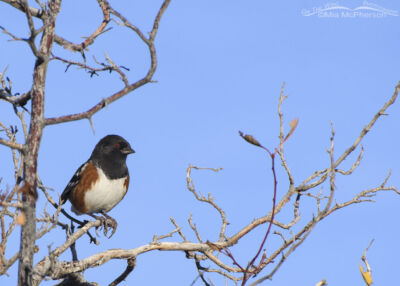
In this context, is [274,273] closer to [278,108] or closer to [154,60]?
[278,108]

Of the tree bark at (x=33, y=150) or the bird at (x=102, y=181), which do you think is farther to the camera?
the bird at (x=102, y=181)

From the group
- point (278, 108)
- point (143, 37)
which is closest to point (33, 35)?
point (143, 37)

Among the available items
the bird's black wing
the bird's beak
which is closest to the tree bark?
the bird's black wing

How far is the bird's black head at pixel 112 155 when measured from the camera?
5.59 meters

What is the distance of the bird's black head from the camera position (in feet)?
18.3

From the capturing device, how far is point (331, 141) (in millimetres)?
2398

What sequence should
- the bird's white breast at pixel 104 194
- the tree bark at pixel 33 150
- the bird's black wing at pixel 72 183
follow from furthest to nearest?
the bird's black wing at pixel 72 183 < the bird's white breast at pixel 104 194 < the tree bark at pixel 33 150

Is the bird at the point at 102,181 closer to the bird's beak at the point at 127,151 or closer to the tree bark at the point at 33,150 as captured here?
the bird's beak at the point at 127,151

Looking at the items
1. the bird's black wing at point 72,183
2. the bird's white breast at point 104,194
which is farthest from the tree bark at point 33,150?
the bird's black wing at point 72,183

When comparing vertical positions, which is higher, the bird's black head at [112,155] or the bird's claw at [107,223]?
the bird's black head at [112,155]

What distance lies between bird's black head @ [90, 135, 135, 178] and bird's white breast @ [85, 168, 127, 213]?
0.28 ft

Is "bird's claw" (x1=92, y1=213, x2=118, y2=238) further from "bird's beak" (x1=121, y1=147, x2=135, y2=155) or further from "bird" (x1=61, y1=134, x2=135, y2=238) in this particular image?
"bird's beak" (x1=121, y1=147, x2=135, y2=155)

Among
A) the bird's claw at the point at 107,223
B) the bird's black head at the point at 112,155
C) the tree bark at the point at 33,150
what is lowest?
the tree bark at the point at 33,150

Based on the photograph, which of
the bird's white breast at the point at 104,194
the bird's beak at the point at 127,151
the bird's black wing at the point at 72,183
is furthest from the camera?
the bird's beak at the point at 127,151
